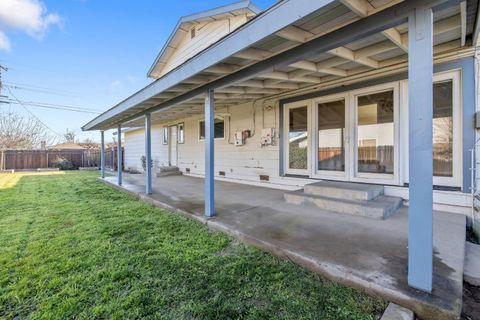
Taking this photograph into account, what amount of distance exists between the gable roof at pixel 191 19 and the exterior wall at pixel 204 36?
137mm

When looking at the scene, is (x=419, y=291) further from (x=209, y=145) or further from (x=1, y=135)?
(x=1, y=135)

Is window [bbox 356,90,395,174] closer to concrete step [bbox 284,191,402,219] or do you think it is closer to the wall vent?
concrete step [bbox 284,191,402,219]

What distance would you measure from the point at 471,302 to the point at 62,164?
19252mm

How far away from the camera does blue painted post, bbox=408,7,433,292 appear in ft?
5.52

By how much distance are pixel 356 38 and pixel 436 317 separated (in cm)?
214

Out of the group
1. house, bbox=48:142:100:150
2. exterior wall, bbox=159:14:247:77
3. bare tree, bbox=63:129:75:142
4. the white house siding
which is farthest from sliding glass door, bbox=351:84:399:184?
bare tree, bbox=63:129:75:142

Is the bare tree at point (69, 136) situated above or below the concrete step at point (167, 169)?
above

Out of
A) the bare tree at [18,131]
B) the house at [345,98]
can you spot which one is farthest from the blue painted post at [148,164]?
the bare tree at [18,131]

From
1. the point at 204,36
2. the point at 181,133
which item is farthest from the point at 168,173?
the point at 204,36

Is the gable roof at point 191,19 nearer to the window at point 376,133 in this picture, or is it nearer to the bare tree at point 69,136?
the window at point 376,133

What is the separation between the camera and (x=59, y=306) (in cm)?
179

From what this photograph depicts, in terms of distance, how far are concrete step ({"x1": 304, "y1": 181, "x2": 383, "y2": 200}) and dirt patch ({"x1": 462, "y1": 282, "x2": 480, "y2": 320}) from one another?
6.02 feet

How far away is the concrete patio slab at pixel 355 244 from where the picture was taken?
169cm

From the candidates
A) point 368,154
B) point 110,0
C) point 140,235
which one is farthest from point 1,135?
point 368,154
